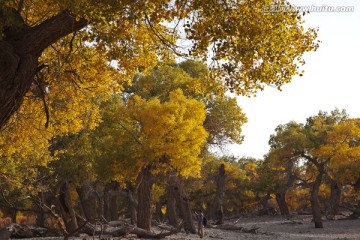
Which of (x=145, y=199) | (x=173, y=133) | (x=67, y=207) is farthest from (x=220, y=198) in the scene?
(x=67, y=207)

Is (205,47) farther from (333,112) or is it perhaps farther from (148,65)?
(333,112)

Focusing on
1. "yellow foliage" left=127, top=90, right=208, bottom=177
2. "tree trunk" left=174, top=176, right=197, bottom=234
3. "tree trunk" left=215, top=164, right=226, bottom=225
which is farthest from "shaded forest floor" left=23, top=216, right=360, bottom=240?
"yellow foliage" left=127, top=90, right=208, bottom=177

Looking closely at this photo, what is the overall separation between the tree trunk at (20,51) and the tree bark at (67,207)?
6.94m

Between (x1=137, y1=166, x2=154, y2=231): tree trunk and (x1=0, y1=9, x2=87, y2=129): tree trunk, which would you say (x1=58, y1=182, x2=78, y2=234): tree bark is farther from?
(x1=137, y1=166, x2=154, y2=231): tree trunk

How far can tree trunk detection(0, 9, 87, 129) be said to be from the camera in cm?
912

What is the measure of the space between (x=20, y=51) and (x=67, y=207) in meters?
8.63

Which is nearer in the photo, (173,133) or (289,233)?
(173,133)

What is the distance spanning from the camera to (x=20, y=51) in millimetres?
9273

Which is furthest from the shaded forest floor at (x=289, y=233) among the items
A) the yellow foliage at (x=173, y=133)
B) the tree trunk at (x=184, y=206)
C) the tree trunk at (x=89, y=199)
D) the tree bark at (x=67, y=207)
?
the tree trunk at (x=89, y=199)

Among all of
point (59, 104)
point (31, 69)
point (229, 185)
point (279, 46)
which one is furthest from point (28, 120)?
point (229, 185)

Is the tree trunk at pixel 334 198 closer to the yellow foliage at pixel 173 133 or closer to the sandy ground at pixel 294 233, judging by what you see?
the sandy ground at pixel 294 233

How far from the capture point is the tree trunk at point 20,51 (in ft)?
29.9

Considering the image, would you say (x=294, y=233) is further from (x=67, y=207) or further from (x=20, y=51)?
(x=20, y=51)

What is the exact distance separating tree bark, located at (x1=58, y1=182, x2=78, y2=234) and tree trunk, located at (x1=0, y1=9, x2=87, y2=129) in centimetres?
694
